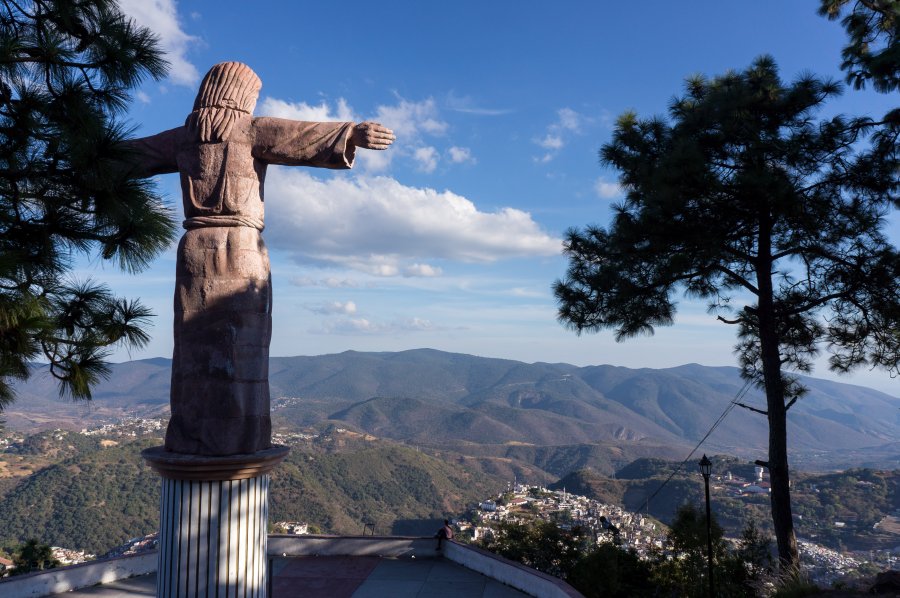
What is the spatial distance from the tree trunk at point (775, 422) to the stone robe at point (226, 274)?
688 centimetres

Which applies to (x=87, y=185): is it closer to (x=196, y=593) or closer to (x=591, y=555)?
(x=196, y=593)

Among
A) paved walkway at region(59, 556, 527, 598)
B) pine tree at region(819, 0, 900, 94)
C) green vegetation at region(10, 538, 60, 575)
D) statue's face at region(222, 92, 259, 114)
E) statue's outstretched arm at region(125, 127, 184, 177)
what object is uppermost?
pine tree at region(819, 0, 900, 94)

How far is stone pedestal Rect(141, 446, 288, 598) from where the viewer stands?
13.6 feet

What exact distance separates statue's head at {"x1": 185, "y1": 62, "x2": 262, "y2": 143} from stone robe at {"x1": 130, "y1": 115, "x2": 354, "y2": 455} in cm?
8

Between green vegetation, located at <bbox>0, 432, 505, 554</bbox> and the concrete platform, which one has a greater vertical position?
the concrete platform

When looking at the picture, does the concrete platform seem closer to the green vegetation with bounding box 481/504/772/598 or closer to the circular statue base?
the green vegetation with bounding box 481/504/772/598

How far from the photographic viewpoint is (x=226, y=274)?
443 centimetres

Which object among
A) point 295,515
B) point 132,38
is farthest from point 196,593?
point 295,515

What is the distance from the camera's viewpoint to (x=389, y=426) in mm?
181250

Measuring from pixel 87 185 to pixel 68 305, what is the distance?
98cm

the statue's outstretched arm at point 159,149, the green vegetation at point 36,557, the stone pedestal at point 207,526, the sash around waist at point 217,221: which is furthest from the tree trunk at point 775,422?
the green vegetation at point 36,557

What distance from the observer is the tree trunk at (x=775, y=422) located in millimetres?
7844

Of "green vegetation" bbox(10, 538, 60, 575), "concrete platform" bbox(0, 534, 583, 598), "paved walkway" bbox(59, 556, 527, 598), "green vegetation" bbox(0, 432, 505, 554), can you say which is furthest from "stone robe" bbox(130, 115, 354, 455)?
"green vegetation" bbox(0, 432, 505, 554)

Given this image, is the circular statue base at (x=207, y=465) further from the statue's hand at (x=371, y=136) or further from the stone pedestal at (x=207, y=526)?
the statue's hand at (x=371, y=136)
